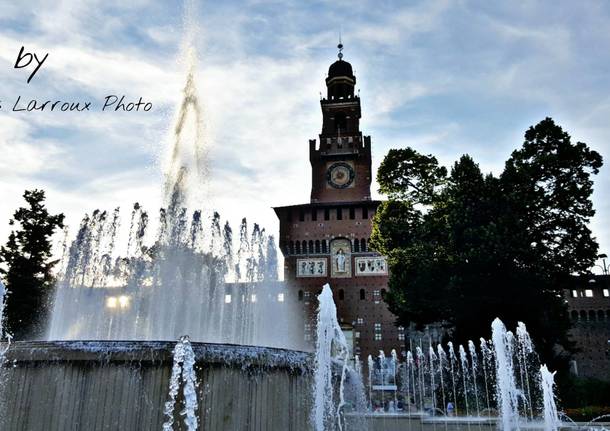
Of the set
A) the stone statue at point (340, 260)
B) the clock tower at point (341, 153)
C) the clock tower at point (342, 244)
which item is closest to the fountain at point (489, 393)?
the clock tower at point (342, 244)

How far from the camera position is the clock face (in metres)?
40.2

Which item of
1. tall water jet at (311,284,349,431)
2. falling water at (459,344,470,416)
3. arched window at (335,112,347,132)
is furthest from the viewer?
arched window at (335,112,347,132)

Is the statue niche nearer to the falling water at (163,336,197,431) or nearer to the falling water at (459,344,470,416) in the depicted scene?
the falling water at (459,344,470,416)

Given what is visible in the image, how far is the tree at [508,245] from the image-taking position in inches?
722

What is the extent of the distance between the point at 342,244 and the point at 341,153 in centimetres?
798

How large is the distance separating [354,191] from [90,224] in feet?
85.0

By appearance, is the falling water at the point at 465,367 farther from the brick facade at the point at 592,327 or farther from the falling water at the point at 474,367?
the brick facade at the point at 592,327

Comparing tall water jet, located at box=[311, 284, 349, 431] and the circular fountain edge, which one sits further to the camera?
tall water jet, located at box=[311, 284, 349, 431]

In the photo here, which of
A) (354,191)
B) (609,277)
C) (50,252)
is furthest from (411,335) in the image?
(50,252)

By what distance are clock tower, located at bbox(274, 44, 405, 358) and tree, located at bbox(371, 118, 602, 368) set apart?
14588 millimetres

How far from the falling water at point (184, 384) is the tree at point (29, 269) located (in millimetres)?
21767

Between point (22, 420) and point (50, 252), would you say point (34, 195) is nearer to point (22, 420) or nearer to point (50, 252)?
point (50, 252)

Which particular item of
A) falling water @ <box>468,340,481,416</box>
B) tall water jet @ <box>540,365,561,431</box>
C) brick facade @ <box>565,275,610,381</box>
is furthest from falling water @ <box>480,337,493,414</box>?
brick facade @ <box>565,275,610,381</box>

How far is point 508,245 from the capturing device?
1795cm
